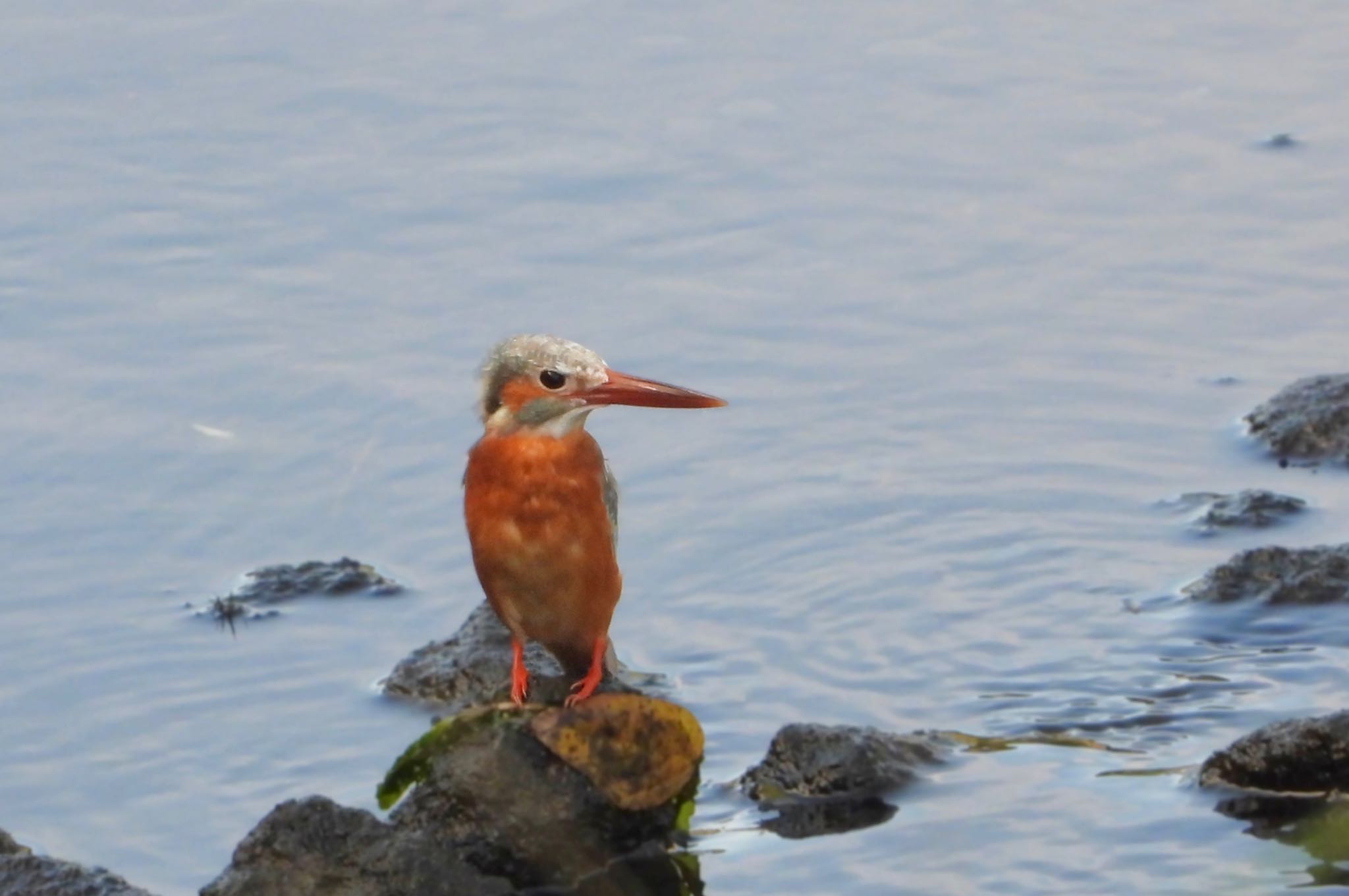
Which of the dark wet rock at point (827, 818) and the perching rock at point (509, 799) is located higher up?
the perching rock at point (509, 799)

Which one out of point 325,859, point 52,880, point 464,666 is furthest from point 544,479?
point 464,666

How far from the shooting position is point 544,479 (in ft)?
20.7

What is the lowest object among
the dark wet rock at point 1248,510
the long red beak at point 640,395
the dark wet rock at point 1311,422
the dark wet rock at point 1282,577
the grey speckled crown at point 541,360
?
the dark wet rock at point 1282,577

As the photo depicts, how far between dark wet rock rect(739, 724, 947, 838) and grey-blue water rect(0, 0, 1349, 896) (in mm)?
85

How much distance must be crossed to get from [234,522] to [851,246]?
10.1ft

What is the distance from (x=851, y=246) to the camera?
10.9m

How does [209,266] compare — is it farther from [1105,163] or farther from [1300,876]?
[1300,876]

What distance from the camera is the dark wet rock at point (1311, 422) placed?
30.5 ft

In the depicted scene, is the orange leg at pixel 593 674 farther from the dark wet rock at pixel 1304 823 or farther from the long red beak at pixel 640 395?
the dark wet rock at pixel 1304 823

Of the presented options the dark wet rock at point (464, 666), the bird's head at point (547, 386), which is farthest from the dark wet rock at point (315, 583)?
the bird's head at point (547, 386)

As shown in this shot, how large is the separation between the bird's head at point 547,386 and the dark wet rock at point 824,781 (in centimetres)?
139

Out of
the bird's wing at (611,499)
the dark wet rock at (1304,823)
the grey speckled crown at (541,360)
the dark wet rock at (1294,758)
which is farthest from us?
the dark wet rock at (1294,758)

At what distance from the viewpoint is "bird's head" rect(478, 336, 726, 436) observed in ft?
20.5

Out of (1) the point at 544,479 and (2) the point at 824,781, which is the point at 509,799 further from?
(2) the point at 824,781
